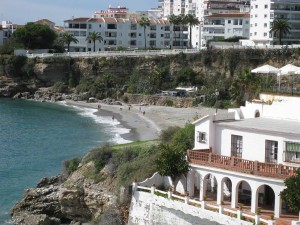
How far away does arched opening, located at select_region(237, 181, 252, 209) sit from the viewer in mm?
24986

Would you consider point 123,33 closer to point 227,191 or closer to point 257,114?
point 257,114

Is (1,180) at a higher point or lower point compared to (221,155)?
lower

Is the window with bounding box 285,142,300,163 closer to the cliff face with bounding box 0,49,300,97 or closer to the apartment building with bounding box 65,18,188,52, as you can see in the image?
the cliff face with bounding box 0,49,300,97

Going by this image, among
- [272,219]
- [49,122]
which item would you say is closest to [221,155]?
[272,219]

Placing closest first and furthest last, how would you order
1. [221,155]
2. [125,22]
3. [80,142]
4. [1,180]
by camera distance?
[221,155] → [1,180] → [80,142] → [125,22]

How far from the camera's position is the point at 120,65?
94.6 metres

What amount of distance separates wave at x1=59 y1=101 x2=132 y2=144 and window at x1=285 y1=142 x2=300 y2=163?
3060cm

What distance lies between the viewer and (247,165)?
23891 millimetres

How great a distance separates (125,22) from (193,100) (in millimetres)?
41199

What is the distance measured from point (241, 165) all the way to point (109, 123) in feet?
152

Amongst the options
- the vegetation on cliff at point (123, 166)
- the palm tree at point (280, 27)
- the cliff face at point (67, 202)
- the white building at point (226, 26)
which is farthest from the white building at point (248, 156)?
the white building at point (226, 26)

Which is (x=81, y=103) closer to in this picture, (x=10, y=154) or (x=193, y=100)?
(x=193, y=100)

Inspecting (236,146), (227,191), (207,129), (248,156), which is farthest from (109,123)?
(248,156)

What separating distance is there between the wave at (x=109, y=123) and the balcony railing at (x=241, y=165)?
28378 mm
